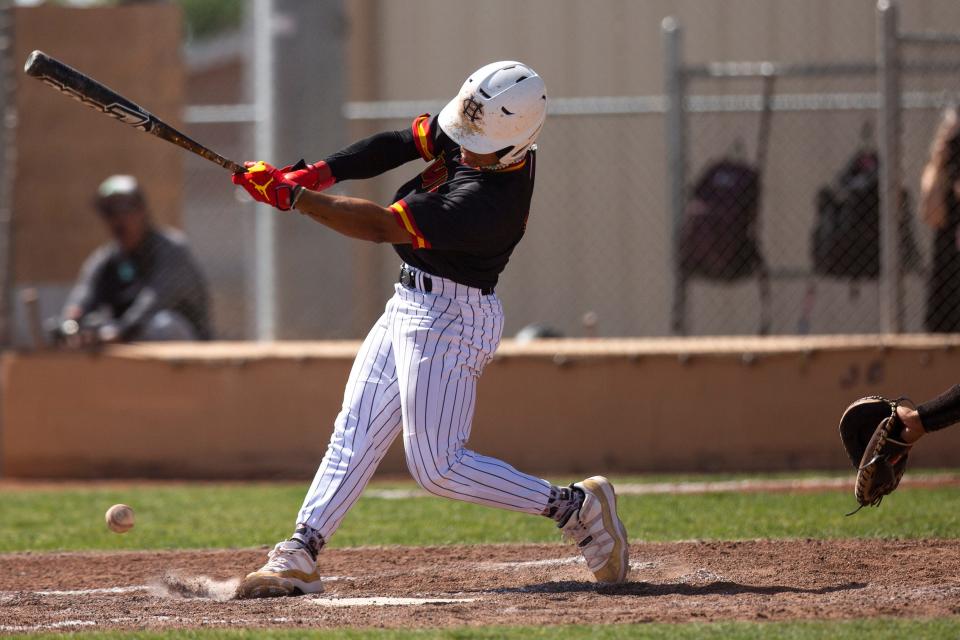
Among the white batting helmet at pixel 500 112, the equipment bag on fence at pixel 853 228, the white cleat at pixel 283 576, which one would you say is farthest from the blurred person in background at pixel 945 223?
the white cleat at pixel 283 576

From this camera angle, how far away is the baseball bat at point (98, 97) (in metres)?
4.72

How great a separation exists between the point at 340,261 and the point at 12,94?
223 cm

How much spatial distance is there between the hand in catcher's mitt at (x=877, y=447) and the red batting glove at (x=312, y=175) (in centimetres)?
205

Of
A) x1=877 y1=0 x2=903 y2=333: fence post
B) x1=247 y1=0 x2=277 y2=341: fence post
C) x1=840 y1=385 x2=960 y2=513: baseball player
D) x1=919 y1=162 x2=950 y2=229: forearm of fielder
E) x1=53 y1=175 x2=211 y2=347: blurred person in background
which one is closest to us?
x1=840 y1=385 x2=960 y2=513: baseball player

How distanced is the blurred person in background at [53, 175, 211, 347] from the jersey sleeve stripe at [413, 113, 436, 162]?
444 centimetres

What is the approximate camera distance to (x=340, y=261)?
9.13 m

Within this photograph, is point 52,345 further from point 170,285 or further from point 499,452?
point 499,452

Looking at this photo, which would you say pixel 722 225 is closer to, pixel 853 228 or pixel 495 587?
pixel 853 228

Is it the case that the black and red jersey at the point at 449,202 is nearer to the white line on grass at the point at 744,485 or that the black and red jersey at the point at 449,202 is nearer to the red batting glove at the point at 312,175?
the red batting glove at the point at 312,175

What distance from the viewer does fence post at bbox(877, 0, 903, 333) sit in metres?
7.86

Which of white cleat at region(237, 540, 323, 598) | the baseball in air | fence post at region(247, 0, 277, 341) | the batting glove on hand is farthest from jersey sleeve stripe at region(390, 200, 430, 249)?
fence post at region(247, 0, 277, 341)

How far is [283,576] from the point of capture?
464 cm

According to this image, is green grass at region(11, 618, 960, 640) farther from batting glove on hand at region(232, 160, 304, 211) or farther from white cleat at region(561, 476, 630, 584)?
batting glove on hand at region(232, 160, 304, 211)

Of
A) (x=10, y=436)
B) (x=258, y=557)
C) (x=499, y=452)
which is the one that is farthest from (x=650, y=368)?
(x=10, y=436)
